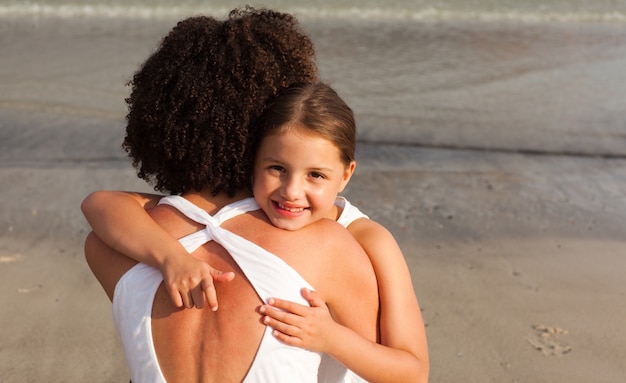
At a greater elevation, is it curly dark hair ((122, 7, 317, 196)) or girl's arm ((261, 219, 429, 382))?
curly dark hair ((122, 7, 317, 196))

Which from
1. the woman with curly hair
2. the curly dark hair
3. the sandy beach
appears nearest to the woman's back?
the woman with curly hair

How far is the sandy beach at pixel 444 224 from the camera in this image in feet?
11.7

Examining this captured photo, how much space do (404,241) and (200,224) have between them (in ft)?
9.20

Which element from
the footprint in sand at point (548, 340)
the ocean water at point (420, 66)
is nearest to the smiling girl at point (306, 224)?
the footprint in sand at point (548, 340)

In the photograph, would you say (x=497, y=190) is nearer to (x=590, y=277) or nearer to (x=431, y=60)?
(x=590, y=277)

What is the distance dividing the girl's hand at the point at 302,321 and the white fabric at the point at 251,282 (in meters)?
0.02

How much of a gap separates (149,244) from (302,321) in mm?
361

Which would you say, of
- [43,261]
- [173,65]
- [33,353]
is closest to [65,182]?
[43,261]

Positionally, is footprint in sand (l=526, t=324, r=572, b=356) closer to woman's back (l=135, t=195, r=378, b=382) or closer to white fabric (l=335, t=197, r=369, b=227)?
white fabric (l=335, t=197, r=369, b=227)

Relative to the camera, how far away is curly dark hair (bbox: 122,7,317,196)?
75.2 inches

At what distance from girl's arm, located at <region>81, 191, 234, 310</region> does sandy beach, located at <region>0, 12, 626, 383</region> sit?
156cm

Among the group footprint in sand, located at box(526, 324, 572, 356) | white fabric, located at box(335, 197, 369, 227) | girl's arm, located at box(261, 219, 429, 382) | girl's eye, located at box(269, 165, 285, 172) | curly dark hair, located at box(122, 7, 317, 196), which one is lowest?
footprint in sand, located at box(526, 324, 572, 356)

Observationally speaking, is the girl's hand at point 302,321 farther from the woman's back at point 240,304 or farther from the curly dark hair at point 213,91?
the curly dark hair at point 213,91

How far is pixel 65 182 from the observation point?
5438mm
